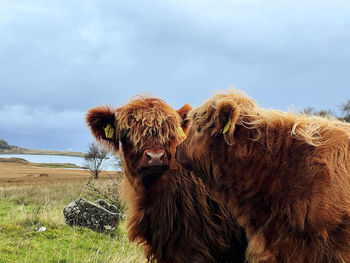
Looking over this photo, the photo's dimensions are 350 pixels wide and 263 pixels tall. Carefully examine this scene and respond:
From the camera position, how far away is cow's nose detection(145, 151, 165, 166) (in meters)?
4.10

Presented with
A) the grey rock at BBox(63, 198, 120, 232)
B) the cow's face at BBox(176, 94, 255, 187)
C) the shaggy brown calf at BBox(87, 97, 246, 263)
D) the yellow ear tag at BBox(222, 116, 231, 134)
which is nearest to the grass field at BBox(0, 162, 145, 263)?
the grey rock at BBox(63, 198, 120, 232)

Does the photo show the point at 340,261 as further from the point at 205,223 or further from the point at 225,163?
the point at 205,223

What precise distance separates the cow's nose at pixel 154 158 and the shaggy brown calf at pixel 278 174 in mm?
796

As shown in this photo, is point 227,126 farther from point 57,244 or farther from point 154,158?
point 57,244

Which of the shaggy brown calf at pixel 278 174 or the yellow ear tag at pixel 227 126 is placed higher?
the yellow ear tag at pixel 227 126

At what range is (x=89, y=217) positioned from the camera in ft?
31.8

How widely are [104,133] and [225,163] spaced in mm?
2820

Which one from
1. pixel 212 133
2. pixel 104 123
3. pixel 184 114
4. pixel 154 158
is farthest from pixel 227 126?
pixel 104 123

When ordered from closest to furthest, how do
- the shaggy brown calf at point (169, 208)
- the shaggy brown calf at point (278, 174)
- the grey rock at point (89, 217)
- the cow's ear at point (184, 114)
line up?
the shaggy brown calf at point (278, 174)
the shaggy brown calf at point (169, 208)
the cow's ear at point (184, 114)
the grey rock at point (89, 217)

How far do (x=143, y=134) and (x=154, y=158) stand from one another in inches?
21.9

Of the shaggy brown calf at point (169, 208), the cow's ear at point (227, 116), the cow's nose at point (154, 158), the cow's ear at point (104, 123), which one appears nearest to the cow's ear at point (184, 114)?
the shaggy brown calf at point (169, 208)

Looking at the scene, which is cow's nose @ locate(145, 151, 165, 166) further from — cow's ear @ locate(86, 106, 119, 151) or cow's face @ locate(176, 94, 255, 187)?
cow's ear @ locate(86, 106, 119, 151)

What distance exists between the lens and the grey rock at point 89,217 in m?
9.61

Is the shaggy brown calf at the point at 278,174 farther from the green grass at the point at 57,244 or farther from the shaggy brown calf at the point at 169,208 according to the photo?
the green grass at the point at 57,244
